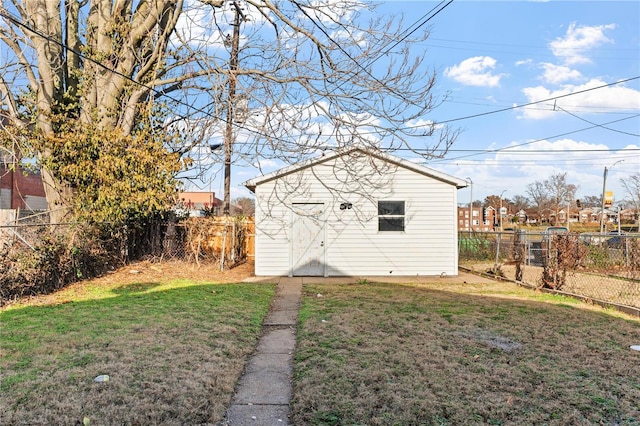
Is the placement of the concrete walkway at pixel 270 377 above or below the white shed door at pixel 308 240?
below

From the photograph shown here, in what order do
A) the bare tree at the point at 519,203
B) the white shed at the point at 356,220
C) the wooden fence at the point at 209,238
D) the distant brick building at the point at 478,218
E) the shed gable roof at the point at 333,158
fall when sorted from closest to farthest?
the shed gable roof at the point at 333,158
the white shed at the point at 356,220
the wooden fence at the point at 209,238
the distant brick building at the point at 478,218
the bare tree at the point at 519,203

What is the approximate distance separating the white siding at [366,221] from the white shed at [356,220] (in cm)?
3

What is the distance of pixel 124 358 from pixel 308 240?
7605 millimetres

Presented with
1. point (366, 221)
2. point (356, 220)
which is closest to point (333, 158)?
point (356, 220)

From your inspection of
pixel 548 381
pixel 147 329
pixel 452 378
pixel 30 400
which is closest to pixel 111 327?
pixel 147 329

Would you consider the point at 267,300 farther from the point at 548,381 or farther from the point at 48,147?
the point at 48,147

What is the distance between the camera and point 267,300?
7996 millimetres

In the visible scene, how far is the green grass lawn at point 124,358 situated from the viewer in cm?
311

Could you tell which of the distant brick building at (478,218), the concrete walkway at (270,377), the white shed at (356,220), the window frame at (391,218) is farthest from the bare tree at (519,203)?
the concrete walkway at (270,377)

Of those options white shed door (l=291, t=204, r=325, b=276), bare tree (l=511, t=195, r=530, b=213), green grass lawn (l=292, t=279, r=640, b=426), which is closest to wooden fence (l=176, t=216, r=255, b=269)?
white shed door (l=291, t=204, r=325, b=276)

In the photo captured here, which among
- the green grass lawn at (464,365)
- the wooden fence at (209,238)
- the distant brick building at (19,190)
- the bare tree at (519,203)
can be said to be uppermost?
the bare tree at (519,203)

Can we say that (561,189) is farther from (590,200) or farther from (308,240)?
(308,240)

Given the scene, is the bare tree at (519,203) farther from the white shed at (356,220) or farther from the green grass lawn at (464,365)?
the green grass lawn at (464,365)

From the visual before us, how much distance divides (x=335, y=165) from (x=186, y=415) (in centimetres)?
898
